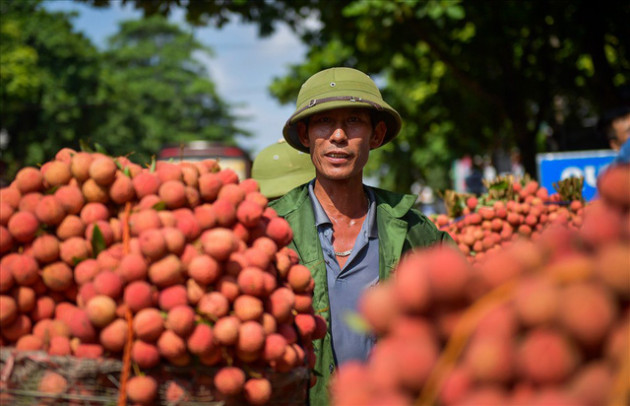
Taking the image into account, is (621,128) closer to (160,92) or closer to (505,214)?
(505,214)

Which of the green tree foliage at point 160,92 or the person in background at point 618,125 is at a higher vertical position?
the green tree foliage at point 160,92

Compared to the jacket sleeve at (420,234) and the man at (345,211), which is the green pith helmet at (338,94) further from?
the jacket sleeve at (420,234)

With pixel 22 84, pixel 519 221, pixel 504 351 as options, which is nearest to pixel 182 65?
pixel 22 84

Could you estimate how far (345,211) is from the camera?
3.23 meters

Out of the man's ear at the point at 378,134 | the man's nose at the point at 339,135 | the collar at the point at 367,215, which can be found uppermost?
the man's ear at the point at 378,134

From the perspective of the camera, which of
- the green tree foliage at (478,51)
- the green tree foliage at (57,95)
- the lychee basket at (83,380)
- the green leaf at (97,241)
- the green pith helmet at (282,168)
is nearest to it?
the lychee basket at (83,380)

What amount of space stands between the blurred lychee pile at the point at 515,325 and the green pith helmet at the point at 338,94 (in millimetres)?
1812

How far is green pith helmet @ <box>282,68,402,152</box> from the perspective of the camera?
3.04 metres

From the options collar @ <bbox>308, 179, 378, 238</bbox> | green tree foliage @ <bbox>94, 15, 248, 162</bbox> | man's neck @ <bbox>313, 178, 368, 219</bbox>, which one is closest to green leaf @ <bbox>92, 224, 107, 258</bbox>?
collar @ <bbox>308, 179, 378, 238</bbox>

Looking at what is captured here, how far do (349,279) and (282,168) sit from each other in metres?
1.61

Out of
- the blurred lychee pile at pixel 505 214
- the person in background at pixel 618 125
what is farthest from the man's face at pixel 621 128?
Answer: the blurred lychee pile at pixel 505 214

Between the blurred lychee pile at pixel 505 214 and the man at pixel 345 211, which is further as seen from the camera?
the blurred lychee pile at pixel 505 214

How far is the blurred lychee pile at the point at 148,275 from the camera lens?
1.69 meters

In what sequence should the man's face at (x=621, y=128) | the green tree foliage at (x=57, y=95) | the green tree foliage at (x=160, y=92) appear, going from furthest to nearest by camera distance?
the green tree foliage at (x=160, y=92) < the green tree foliage at (x=57, y=95) < the man's face at (x=621, y=128)
